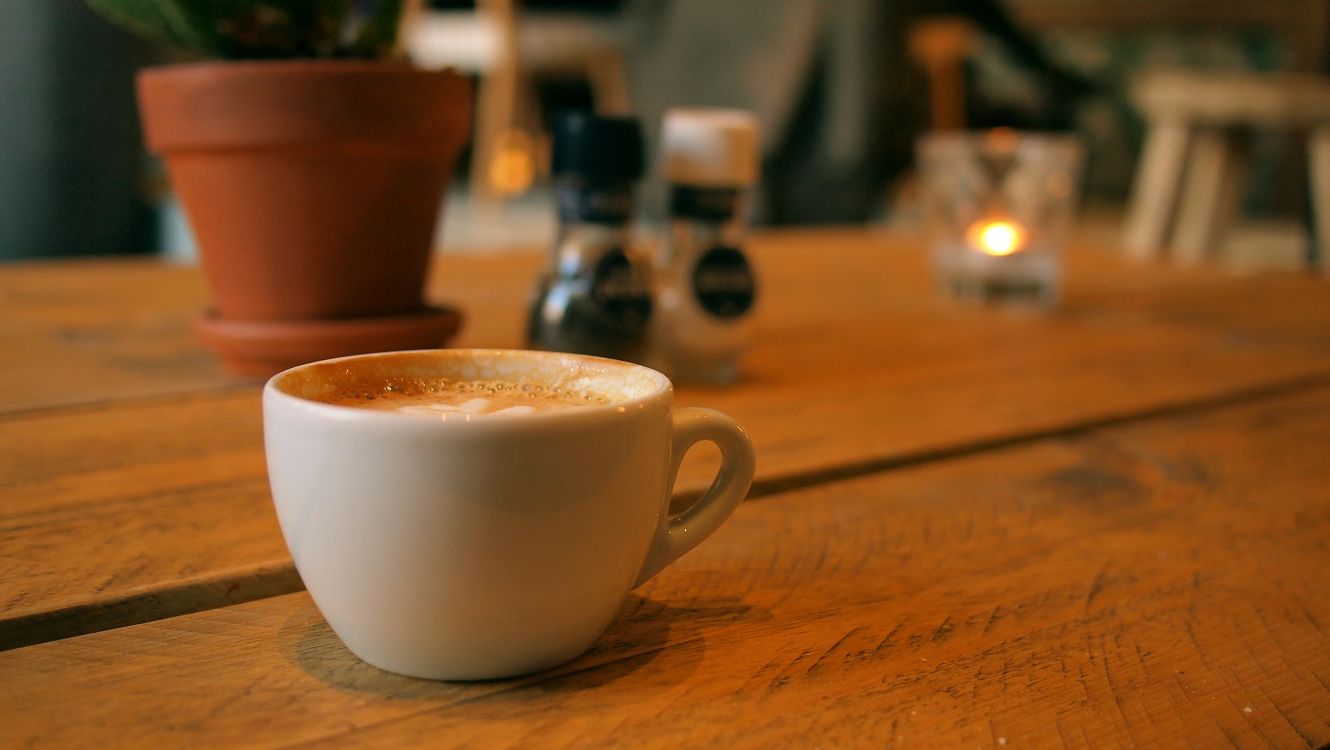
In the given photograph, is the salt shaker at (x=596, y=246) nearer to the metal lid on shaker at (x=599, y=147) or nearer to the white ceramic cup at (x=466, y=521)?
the metal lid on shaker at (x=599, y=147)

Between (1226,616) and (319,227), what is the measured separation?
536mm

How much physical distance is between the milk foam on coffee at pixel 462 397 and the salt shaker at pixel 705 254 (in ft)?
1.19

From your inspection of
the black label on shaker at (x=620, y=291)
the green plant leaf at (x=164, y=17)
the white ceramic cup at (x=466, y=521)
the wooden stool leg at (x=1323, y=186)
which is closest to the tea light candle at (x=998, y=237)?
the black label on shaker at (x=620, y=291)

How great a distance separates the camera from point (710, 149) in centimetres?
75

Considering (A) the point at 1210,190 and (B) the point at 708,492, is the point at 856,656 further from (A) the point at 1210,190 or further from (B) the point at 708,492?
(A) the point at 1210,190

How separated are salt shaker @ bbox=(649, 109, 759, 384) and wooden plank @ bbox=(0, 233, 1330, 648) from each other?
0.11ft

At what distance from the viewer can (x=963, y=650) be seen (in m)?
0.38

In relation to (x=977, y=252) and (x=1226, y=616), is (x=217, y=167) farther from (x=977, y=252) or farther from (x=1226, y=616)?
(x=977, y=252)

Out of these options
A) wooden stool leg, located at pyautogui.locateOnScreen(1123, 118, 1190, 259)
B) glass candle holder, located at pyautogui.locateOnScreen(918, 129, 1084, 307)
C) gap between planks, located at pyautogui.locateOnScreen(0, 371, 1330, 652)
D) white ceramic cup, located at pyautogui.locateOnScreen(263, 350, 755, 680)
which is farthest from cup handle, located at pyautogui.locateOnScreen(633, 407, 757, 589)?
wooden stool leg, located at pyautogui.locateOnScreen(1123, 118, 1190, 259)

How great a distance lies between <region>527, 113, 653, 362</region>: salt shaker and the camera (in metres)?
0.72

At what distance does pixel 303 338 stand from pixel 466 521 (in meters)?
0.42

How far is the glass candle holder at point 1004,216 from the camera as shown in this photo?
3.90 ft

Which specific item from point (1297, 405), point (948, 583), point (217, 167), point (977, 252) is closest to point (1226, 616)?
point (948, 583)

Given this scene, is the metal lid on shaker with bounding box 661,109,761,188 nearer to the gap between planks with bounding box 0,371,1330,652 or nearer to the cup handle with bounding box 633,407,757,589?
the gap between planks with bounding box 0,371,1330,652
